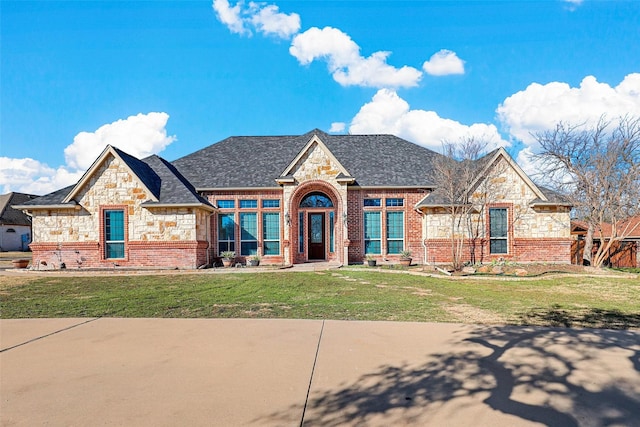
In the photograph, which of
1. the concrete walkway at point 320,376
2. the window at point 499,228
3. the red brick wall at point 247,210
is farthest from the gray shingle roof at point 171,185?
the window at point 499,228

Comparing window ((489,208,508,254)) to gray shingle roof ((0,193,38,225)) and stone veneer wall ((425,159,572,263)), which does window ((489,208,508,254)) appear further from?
gray shingle roof ((0,193,38,225))

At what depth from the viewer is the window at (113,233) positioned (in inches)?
696

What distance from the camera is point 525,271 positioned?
1493cm

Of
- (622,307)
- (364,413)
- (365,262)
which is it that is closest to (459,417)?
(364,413)

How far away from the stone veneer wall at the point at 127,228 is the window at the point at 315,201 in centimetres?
553

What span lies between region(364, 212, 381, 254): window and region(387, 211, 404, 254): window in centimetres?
58

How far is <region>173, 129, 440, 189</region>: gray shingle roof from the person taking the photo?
19781mm

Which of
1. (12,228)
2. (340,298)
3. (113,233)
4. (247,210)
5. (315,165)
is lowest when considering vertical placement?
(340,298)

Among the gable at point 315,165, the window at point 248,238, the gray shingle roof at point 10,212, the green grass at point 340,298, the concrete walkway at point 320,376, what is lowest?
the green grass at point 340,298

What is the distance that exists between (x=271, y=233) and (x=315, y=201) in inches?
116

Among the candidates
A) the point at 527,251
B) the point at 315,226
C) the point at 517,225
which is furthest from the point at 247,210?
the point at 527,251

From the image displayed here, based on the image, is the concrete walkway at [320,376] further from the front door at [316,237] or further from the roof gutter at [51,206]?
the front door at [316,237]

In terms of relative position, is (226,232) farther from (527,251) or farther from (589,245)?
(589,245)

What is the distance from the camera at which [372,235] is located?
1938 centimetres
